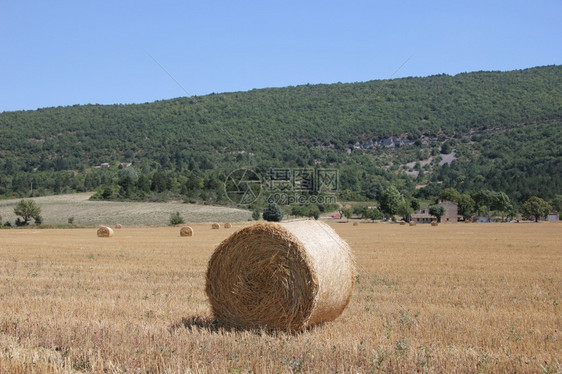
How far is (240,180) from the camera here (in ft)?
154

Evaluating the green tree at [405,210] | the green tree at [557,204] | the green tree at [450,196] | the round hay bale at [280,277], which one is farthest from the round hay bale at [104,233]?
the green tree at [557,204]

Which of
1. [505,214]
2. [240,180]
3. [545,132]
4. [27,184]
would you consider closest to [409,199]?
[505,214]

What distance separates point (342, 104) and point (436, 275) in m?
115

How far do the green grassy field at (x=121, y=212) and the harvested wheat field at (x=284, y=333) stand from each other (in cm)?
4284

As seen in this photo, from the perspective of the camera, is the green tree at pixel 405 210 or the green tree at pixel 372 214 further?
the green tree at pixel 372 214

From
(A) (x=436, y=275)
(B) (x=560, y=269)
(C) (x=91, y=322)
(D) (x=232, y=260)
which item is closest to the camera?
(C) (x=91, y=322)

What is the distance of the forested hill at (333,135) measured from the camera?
91.6 meters

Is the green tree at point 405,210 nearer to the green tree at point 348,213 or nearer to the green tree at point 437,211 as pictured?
the green tree at point 437,211

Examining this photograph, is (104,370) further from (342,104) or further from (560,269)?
(342,104)

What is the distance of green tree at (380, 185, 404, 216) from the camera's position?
249ft

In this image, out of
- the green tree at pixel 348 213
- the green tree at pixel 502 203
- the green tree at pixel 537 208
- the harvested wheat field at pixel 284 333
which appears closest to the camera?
the harvested wheat field at pixel 284 333

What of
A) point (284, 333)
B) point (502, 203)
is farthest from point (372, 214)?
point (284, 333)

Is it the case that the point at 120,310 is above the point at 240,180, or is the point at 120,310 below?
below

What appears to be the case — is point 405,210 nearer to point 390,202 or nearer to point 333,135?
point 390,202
